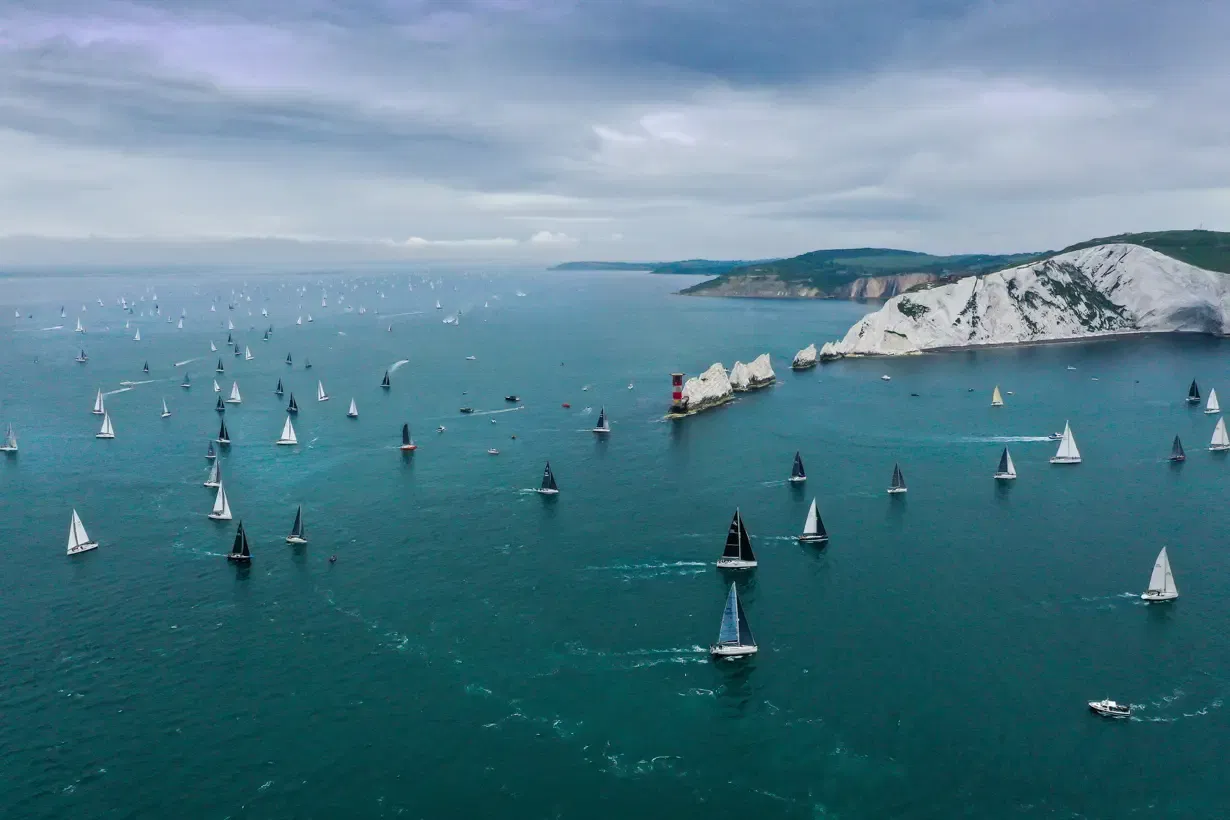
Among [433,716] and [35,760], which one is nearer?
[35,760]

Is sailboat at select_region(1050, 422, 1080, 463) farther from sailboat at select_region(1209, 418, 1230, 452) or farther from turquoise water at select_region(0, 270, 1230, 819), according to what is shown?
sailboat at select_region(1209, 418, 1230, 452)

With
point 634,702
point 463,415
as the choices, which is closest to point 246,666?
point 634,702

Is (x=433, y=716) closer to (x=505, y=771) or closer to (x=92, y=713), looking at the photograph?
(x=505, y=771)

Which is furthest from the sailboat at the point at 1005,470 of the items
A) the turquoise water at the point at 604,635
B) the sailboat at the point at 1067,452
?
the sailboat at the point at 1067,452

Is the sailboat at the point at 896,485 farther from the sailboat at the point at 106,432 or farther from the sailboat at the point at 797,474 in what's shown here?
the sailboat at the point at 106,432

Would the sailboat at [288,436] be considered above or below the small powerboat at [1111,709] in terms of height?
above
